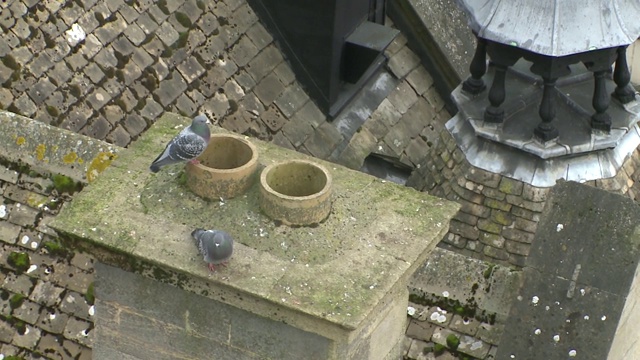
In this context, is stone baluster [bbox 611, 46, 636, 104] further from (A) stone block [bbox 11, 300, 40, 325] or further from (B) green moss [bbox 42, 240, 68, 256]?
(A) stone block [bbox 11, 300, 40, 325]

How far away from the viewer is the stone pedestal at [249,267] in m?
6.22

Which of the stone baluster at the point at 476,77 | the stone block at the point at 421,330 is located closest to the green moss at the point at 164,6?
the stone baluster at the point at 476,77

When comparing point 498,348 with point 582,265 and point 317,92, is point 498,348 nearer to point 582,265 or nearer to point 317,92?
point 582,265

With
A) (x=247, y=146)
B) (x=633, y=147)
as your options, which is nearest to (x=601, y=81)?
(x=633, y=147)

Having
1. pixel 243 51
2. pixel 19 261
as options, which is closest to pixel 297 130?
pixel 243 51

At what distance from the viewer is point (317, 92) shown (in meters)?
13.8

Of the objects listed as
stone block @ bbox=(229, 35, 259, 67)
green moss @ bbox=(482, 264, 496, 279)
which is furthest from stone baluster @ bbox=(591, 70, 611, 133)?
green moss @ bbox=(482, 264, 496, 279)

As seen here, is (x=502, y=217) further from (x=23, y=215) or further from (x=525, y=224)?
(x=23, y=215)

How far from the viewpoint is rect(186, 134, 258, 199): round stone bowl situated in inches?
259

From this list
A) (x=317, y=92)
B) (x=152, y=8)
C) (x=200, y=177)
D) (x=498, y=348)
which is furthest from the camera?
(x=317, y=92)

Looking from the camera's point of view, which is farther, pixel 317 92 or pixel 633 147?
pixel 317 92

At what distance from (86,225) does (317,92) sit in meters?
7.48

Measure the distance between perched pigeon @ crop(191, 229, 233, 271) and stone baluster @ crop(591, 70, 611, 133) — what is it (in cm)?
637

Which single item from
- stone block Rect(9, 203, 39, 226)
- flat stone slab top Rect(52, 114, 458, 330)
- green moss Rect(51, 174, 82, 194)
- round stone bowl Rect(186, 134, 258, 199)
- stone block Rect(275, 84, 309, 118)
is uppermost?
round stone bowl Rect(186, 134, 258, 199)
